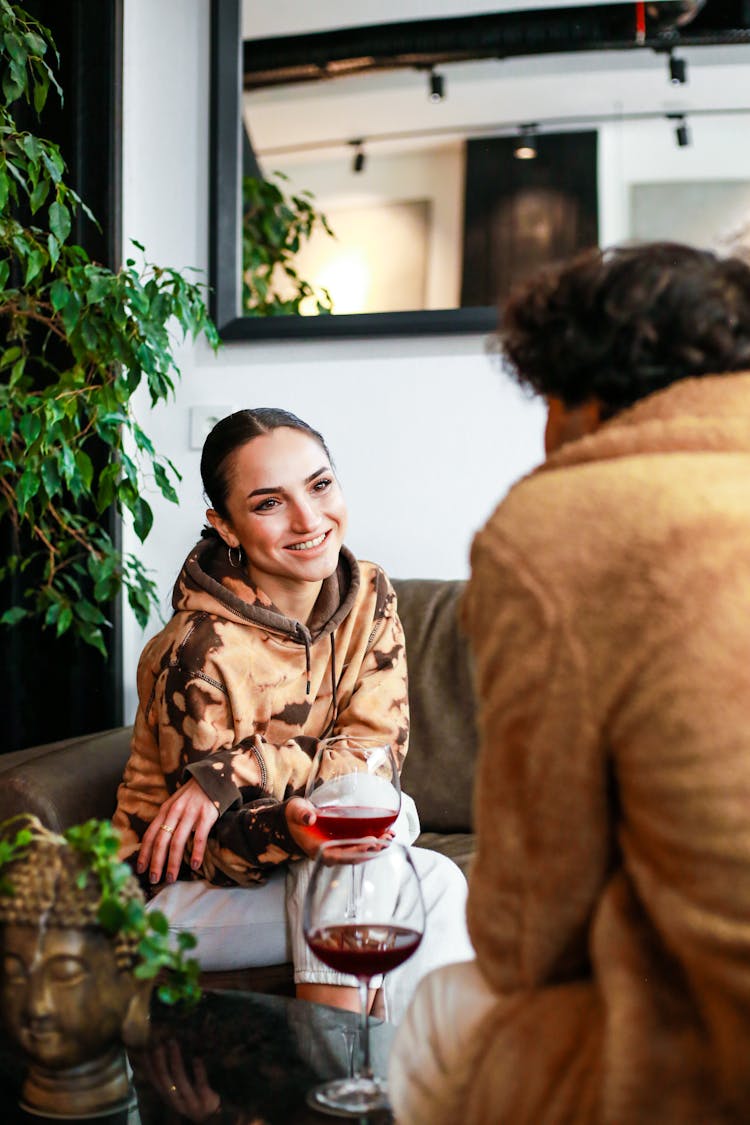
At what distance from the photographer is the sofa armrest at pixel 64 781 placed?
1.83m

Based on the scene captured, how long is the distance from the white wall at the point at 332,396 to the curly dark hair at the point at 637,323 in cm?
163

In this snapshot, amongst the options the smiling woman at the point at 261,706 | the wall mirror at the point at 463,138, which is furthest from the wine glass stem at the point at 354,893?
the wall mirror at the point at 463,138

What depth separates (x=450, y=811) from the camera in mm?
2277

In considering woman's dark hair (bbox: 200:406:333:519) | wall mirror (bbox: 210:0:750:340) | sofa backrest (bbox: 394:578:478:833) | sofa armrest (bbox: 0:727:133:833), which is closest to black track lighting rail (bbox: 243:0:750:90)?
wall mirror (bbox: 210:0:750:340)

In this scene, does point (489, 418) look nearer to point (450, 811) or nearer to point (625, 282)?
point (450, 811)

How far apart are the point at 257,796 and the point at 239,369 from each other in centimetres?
127

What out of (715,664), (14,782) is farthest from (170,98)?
(715,664)

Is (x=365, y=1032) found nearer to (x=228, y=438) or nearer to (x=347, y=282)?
(x=228, y=438)

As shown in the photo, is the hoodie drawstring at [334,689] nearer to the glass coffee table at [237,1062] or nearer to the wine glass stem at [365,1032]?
the glass coffee table at [237,1062]

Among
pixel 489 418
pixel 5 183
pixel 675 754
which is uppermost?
pixel 5 183

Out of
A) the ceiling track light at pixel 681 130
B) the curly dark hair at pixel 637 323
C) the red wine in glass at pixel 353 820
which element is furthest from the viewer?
the ceiling track light at pixel 681 130

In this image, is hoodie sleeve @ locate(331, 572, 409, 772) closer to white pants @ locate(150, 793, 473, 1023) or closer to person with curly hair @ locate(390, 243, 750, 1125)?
white pants @ locate(150, 793, 473, 1023)

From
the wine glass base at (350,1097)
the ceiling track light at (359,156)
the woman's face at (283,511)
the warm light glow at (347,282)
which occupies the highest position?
the ceiling track light at (359,156)

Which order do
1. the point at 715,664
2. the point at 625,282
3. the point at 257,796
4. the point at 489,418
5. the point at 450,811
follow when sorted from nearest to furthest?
the point at 715,664 < the point at 625,282 < the point at 257,796 < the point at 450,811 < the point at 489,418
